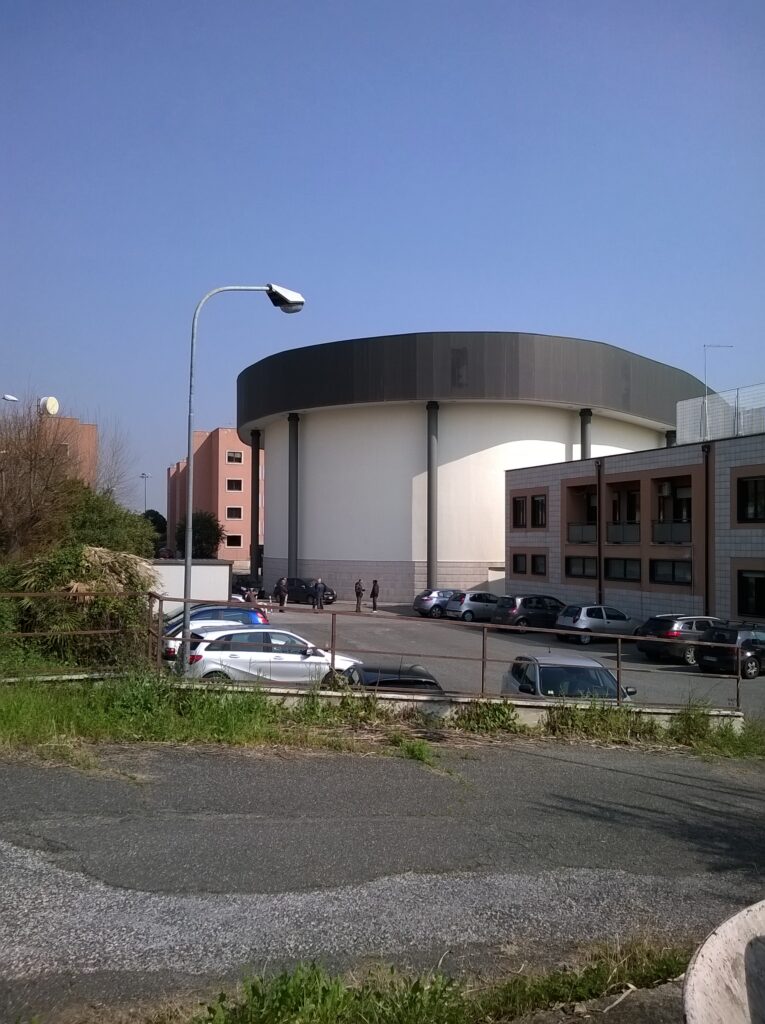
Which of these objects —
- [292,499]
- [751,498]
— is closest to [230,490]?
[292,499]

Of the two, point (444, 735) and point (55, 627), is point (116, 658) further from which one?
point (444, 735)

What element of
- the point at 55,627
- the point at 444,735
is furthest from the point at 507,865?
the point at 55,627

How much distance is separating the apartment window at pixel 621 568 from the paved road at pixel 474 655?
5359mm

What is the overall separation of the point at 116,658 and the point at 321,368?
42.1 m

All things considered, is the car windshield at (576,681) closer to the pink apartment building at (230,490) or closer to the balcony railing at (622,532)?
the balcony railing at (622,532)

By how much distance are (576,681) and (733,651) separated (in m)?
12.6

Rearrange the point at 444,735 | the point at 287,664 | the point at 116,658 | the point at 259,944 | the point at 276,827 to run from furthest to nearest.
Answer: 1. the point at 287,664
2. the point at 116,658
3. the point at 444,735
4. the point at 276,827
5. the point at 259,944

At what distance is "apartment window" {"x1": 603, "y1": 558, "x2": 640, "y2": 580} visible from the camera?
1479 inches

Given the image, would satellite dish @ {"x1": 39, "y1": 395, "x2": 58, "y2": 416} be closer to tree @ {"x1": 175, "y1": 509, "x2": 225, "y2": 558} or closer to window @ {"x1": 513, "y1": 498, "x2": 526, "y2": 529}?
window @ {"x1": 513, "y1": 498, "x2": 526, "y2": 529}

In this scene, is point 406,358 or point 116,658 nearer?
point 116,658

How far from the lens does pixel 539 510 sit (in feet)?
A: 147

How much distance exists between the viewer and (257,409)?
5641 centimetres

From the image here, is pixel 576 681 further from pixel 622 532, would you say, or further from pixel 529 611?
pixel 622 532

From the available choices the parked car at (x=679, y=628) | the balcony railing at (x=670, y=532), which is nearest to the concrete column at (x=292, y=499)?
the balcony railing at (x=670, y=532)
